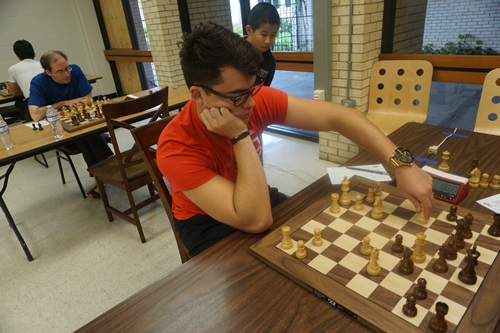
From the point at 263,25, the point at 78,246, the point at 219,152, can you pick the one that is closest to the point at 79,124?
the point at 78,246

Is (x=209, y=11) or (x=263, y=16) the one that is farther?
(x=209, y=11)

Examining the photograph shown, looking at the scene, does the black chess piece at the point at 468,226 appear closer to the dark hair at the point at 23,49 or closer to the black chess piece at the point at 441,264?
the black chess piece at the point at 441,264

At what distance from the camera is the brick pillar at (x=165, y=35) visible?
13.9 ft

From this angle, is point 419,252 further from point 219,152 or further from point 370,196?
point 219,152

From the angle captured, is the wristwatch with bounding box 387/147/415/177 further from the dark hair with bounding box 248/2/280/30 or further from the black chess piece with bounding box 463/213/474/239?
the dark hair with bounding box 248/2/280/30

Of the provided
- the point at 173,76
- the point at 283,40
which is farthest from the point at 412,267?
the point at 173,76

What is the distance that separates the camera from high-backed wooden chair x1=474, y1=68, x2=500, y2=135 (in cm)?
214

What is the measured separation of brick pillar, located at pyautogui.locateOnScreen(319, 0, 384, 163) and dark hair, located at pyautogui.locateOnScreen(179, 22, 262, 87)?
76.3 inches

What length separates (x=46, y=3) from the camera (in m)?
5.52

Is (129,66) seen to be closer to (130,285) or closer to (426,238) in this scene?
(130,285)

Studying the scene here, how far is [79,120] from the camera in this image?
2.57m

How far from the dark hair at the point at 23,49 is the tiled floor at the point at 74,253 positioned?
1.47m

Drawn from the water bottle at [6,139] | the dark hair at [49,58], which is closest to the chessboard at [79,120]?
the water bottle at [6,139]

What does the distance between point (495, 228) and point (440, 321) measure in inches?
15.6
